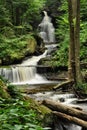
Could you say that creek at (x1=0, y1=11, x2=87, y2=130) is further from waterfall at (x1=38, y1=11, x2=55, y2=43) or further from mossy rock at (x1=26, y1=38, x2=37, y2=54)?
mossy rock at (x1=26, y1=38, x2=37, y2=54)

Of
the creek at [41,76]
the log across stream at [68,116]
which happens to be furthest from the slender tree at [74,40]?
the log across stream at [68,116]

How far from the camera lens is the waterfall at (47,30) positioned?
35906 millimetres

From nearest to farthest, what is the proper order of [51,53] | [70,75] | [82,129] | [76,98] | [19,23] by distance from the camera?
[82,129] → [76,98] → [70,75] → [51,53] → [19,23]

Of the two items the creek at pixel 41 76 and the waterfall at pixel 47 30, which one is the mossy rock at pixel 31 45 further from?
the waterfall at pixel 47 30

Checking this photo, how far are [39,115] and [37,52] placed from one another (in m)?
21.3

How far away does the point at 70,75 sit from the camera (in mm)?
14953

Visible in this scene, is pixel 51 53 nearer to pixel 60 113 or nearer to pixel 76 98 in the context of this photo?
pixel 76 98

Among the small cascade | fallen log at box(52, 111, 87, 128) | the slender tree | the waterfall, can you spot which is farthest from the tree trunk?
the waterfall

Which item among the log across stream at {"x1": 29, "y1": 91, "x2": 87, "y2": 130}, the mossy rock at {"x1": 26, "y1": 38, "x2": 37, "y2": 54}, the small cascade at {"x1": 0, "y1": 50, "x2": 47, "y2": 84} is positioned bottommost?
the small cascade at {"x1": 0, "y1": 50, "x2": 47, "y2": 84}

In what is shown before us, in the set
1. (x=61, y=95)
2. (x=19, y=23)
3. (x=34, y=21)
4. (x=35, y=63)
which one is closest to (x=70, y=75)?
(x=61, y=95)

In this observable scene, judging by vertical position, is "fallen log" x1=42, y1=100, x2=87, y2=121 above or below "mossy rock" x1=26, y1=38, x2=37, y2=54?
above

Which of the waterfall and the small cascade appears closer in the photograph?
the small cascade

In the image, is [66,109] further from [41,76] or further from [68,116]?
[41,76]

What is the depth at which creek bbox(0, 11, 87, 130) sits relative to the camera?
452 inches
